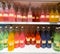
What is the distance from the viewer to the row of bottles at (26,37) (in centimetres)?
144

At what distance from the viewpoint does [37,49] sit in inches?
56.7

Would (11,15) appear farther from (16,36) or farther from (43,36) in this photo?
(43,36)

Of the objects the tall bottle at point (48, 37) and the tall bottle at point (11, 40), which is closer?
the tall bottle at point (11, 40)

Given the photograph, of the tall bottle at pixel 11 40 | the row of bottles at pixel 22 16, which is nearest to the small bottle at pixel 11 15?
the row of bottles at pixel 22 16

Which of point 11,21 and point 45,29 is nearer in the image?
point 11,21

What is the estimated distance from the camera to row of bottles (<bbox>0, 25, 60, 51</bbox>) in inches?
56.7

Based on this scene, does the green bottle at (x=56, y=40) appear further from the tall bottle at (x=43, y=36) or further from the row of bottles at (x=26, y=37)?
the tall bottle at (x=43, y=36)

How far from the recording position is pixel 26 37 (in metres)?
1.61

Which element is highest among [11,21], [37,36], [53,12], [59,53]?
[53,12]

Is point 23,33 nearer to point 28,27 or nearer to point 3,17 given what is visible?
point 28,27

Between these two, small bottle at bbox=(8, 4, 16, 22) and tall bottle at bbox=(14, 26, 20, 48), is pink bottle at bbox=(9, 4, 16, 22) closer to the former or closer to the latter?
small bottle at bbox=(8, 4, 16, 22)

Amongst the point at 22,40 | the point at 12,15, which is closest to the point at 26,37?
the point at 22,40

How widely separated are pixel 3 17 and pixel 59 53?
86cm

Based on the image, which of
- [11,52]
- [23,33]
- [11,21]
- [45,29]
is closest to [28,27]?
[23,33]
